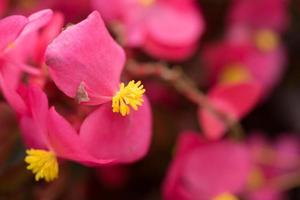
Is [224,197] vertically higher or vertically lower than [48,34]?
lower

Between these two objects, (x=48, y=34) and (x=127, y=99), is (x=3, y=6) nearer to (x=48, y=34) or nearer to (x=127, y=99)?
(x=48, y=34)

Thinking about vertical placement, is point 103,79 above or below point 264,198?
above

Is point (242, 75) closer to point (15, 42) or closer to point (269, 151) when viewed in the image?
point (269, 151)

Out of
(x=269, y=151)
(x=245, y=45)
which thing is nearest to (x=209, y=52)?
(x=245, y=45)

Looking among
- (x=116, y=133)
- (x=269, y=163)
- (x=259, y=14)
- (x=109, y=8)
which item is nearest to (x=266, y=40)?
(x=259, y=14)

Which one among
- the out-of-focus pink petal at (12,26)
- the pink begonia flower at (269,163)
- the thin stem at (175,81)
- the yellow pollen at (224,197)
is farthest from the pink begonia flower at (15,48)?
the pink begonia flower at (269,163)
